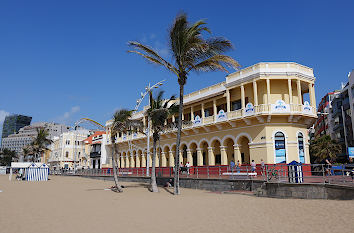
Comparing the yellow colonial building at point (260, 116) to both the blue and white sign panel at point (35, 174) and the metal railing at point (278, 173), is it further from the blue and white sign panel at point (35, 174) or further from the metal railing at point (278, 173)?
the blue and white sign panel at point (35, 174)

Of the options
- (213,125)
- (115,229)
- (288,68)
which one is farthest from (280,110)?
(115,229)

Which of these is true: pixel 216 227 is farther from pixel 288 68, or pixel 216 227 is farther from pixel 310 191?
pixel 288 68

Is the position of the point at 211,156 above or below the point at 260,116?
below

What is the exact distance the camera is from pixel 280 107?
71.7ft

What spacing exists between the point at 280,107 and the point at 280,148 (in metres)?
3.09

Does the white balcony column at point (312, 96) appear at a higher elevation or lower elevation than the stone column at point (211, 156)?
higher

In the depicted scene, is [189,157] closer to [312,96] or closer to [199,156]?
[199,156]

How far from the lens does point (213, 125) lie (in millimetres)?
26484

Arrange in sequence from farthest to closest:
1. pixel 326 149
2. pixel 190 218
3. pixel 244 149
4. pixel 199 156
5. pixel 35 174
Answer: pixel 326 149
pixel 35 174
pixel 199 156
pixel 244 149
pixel 190 218

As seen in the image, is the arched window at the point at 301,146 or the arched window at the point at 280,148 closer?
the arched window at the point at 280,148

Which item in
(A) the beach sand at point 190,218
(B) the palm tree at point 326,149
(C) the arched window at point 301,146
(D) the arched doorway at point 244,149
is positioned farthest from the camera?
(B) the palm tree at point 326,149

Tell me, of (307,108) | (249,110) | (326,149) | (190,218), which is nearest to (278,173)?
(190,218)

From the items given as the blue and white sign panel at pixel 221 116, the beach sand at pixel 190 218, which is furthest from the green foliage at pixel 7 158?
the beach sand at pixel 190 218

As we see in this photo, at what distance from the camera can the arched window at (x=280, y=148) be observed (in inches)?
859
